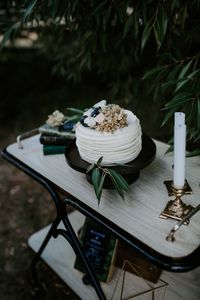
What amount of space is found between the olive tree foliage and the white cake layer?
0.20 m

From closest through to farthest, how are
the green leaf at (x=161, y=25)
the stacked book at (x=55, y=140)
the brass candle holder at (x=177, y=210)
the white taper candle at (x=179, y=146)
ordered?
the white taper candle at (x=179, y=146), the brass candle holder at (x=177, y=210), the green leaf at (x=161, y=25), the stacked book at (x=55, y=140)

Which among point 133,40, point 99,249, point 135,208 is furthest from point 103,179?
point 133,40

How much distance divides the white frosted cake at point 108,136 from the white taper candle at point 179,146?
8.1 inches

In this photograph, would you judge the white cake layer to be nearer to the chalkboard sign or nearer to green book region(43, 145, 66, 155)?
green book region(43, 145, 66, 155)

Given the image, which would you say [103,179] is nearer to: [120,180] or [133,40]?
[120,180]

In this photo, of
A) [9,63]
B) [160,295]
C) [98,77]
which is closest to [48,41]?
[98,77]

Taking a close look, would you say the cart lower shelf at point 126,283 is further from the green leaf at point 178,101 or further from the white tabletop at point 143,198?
the green leaf at point 178,101

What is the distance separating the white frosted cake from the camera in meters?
1.15

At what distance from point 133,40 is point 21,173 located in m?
1.21

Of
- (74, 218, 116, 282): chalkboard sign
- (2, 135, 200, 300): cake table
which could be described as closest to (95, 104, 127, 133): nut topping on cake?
(2, 135, 200, 300): cake table

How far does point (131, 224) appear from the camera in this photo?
43.1 inches

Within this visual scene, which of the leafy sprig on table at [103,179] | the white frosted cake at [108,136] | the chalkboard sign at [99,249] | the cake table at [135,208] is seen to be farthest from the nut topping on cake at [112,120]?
the chalkboard sign at [99,249]

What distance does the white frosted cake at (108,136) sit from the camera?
1.15 metres

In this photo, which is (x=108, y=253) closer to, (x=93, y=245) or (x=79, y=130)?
(x=93, y=245)
